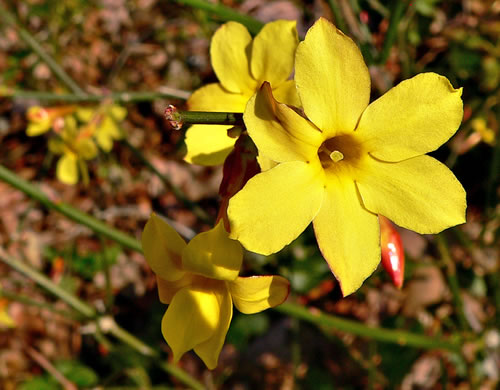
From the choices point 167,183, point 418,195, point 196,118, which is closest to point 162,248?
point 196,118

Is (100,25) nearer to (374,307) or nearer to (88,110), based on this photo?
(88,110)

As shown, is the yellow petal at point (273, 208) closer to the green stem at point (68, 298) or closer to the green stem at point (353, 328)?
the green stem at point (353, 328)

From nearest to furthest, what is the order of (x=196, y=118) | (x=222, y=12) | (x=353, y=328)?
(x=196, y=118)
(x=222, y=12)
(x=353, y=328)

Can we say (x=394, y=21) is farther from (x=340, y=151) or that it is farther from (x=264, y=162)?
(x=264, y=162)

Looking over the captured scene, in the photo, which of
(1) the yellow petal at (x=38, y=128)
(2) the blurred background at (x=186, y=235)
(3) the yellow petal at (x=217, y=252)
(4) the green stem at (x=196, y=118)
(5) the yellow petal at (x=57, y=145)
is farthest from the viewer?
(5) the yellow petal at (x=57, y=145)

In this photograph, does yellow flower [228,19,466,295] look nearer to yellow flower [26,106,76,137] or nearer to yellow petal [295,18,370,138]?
yellow petal [295,18,370,138]

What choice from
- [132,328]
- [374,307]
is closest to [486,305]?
[374,307]

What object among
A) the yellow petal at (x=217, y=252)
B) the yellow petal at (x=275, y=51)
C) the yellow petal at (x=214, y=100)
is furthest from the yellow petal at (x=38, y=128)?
the yellow petal at (x=217, y=252)
